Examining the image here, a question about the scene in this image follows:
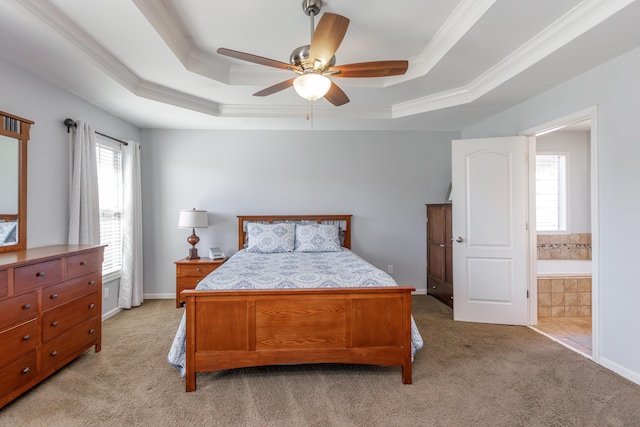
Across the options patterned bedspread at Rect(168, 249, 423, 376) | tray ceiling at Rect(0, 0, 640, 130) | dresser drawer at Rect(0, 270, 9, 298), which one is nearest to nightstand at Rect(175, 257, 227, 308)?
patterned bedspread at Rect(168, 249, 423, 376)

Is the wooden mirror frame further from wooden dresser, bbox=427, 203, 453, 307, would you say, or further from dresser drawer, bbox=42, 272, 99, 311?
wooden dresser, bbox=427, 203, 453, 307

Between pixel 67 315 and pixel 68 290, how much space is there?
19 centimetres

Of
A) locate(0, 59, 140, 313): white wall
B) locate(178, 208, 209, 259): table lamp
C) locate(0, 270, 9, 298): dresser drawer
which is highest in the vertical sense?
locate(0, 59, 140, 313): white wall

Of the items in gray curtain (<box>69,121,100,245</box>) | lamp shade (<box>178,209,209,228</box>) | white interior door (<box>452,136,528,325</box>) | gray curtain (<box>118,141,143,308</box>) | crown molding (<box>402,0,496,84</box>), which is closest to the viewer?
crown molding (<box>402,0,496,84</box>)

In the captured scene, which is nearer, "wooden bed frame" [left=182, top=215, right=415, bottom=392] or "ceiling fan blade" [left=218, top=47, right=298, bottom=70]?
"ceiling fan blade" [left=218, top=47, right=298, bottom=70]

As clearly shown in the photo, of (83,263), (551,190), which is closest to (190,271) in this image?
(83,263)

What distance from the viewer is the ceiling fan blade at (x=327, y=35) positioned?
1706 millimetres

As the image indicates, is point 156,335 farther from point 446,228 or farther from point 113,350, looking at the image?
point 446,228

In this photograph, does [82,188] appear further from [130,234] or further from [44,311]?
[44,311]

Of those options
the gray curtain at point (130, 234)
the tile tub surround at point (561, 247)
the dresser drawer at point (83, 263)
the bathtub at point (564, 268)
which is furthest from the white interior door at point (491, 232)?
the gray curtain at point (130, 234)

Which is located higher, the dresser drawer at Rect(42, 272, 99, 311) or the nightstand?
the dresser drawer at Rect(42, 272, 99, 311)

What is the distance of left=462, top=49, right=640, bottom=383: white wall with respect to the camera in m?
2.28

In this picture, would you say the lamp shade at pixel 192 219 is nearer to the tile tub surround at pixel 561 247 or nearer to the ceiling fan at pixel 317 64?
the ceiling fan at pixel 317 64

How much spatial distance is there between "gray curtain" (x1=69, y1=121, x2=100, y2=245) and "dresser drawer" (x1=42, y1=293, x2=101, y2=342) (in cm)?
75
